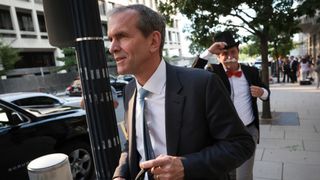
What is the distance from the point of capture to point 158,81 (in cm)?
159

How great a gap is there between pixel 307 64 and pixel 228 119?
54.2 ft

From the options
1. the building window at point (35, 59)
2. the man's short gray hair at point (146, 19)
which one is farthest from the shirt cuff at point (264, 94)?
the building window at point (35, 59)

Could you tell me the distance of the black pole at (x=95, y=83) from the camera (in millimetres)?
2305

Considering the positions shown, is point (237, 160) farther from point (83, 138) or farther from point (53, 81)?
point (53, 81)

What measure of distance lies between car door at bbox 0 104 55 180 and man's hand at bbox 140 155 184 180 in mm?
3042

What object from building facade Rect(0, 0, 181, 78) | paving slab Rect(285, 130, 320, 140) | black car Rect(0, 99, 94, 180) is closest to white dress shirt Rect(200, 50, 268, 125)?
black car Rect(0, 99, 94, 180)

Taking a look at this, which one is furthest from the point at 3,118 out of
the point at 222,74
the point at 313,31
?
the point at 313,31

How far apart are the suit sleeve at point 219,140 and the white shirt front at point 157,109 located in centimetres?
20

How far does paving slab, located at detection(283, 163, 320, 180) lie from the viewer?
4.30 m

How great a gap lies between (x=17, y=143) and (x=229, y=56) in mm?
2790

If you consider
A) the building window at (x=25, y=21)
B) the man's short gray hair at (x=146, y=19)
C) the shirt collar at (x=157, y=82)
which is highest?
the building window at (x=25, y=21)

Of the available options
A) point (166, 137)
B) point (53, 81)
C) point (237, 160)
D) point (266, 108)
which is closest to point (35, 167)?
point (166, 137)

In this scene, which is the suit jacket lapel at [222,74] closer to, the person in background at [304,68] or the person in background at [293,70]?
the person in background at [304,68]

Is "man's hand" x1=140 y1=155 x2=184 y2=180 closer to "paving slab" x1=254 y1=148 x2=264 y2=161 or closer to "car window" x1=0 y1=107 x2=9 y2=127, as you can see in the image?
"car window" x1=0 y1=107 x2=9 y2=127
